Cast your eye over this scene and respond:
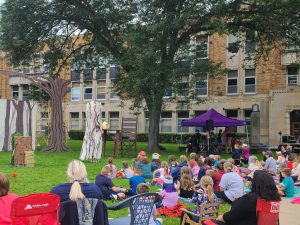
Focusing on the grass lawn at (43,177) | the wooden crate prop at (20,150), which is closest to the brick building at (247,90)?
the grass lawn at (43,177)

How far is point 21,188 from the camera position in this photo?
37.9 feet

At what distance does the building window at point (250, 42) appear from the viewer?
28186 millimetres

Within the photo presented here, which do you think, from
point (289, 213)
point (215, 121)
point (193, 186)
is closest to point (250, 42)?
point (215, 121)

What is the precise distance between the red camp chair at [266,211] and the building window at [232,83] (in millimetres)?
37743

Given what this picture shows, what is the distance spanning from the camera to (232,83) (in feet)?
141

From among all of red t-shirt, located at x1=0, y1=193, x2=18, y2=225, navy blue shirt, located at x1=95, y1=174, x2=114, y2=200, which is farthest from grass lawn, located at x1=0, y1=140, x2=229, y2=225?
red t-shirt, located at x1=0, y1=193, x2=18, y2=225

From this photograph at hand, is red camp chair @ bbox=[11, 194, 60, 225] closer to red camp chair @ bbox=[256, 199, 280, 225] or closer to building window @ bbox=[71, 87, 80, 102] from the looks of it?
red camp chair @ bbox=[256, 199, 280, 225]

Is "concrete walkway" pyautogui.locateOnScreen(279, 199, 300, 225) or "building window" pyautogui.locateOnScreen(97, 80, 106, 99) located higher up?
"building window" pyautogui.locateOnScreen(97, 80, 106, 99)

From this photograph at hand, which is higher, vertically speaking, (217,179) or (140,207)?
(140,207)

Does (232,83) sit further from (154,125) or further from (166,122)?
(154,125)

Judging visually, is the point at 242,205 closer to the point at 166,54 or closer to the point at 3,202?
the point at 3,202

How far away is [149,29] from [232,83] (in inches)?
831

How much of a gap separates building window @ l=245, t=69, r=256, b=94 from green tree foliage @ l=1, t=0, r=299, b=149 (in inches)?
511

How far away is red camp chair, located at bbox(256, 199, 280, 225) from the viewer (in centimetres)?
543
